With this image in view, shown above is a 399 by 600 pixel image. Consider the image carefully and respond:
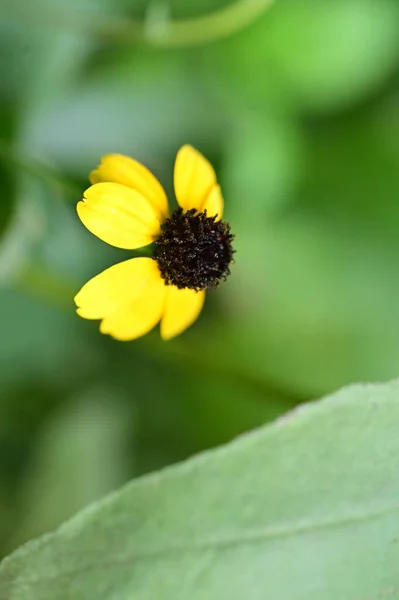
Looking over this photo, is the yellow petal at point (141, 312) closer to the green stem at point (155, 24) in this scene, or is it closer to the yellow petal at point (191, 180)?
the yellow petal at point (191, 180)

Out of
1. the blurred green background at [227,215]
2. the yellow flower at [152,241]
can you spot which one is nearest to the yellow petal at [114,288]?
the yellow flower at [152,241]

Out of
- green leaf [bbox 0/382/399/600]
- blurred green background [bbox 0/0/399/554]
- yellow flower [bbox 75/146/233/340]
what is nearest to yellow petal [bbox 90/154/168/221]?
yellow flower [bbox 75/146/233/340]

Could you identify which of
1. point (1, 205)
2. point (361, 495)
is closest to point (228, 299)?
point (1, 205)

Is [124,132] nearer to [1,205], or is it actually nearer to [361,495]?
[1,205]

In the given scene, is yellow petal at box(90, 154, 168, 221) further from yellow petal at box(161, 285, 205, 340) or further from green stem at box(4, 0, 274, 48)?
green stem at box(4, 0, 274, 48)

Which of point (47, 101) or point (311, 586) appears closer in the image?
point (311, 586)

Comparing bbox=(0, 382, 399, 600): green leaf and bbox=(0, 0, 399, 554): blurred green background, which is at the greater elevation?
bbox=(0, 0, 399, 554): blurred green background
